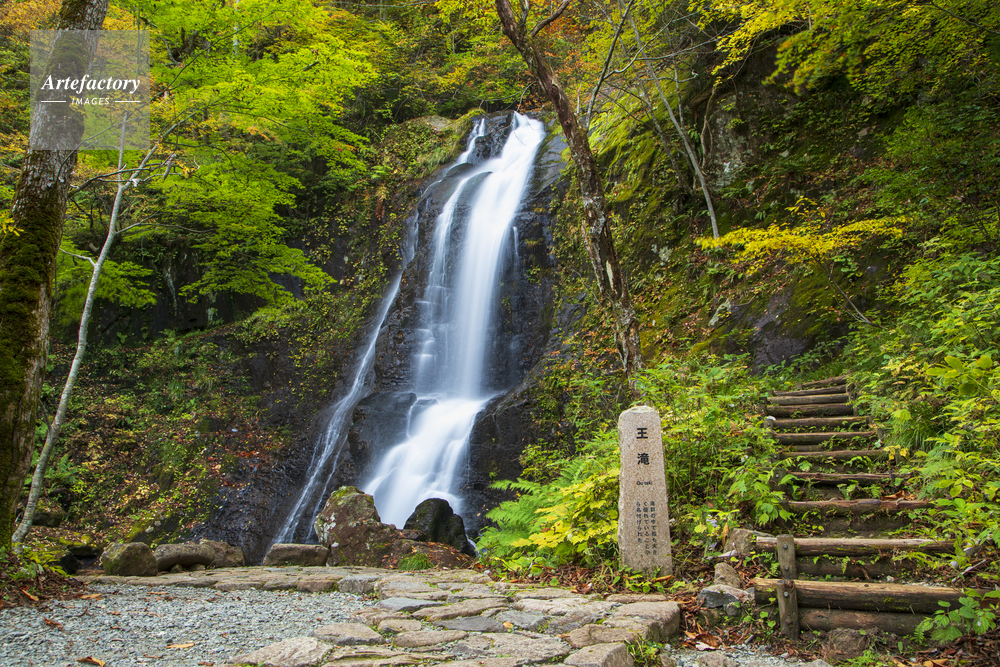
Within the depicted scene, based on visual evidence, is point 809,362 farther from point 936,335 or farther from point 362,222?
point 362,222

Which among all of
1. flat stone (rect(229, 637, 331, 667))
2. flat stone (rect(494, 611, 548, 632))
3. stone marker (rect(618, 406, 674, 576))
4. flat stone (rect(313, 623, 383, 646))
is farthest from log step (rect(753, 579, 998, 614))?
flat stone (rect(229, 637, 331, 667))

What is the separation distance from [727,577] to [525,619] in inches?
53.2

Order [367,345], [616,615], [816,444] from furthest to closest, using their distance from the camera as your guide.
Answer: [367,345]
[816,444]
[616,615]

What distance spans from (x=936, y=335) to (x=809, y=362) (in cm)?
230

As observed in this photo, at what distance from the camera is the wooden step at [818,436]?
16.6ft

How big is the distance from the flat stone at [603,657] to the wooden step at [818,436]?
3.41 metres

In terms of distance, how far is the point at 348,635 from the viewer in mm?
3141

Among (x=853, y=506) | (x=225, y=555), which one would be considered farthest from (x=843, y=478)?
(x=225, y=555)

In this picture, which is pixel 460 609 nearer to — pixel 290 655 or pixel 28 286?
pixel 290 655

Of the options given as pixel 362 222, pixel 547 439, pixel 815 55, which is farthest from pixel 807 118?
pixel 362 222

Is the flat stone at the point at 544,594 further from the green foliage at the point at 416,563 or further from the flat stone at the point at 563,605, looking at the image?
the green foliage at the point at 416,563

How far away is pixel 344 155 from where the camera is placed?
13062mm

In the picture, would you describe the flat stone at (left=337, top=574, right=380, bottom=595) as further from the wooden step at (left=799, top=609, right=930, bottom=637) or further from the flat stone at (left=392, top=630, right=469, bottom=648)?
the wooden step at (left=799, top=609, right=930, bottom=637)

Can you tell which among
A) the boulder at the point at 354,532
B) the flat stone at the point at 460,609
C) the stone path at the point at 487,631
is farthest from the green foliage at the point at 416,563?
the flat stone at the point at 460,609
